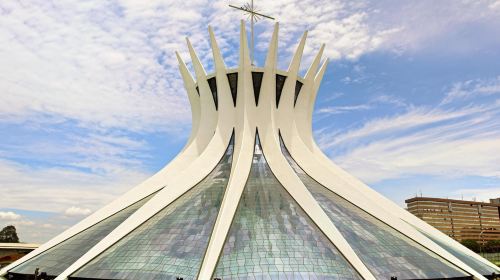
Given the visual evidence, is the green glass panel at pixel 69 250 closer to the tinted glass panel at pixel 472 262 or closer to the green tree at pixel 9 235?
the tinted glass panel at pixel 472 262

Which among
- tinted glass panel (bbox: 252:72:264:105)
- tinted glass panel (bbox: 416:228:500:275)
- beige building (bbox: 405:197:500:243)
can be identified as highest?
beige building (bbox: 405:197:500:243)

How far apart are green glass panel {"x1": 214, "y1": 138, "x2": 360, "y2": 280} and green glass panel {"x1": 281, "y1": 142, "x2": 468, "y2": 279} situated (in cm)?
133

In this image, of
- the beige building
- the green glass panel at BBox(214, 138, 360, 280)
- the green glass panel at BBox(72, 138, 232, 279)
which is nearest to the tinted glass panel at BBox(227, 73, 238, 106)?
the green glass panel at BBox(72, 138, 232, 279)

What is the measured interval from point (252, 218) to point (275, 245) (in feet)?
6.96

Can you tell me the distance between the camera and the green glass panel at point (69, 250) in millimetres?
16672

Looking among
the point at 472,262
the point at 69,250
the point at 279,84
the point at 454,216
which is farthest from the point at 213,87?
the point at 454,216

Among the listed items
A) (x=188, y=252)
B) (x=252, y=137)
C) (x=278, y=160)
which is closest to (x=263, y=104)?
(x=252, y=137)

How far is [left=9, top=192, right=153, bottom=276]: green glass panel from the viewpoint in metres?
16.7

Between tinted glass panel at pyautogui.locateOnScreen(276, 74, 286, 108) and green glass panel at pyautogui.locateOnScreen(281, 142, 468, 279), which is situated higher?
tinted glass panel at pyautogui.locateOnScreen(276, 74, 286, 108)

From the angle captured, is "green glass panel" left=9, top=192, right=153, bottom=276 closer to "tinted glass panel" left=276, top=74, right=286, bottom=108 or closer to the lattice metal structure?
the lattice metal structure

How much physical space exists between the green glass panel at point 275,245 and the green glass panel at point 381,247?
4.35 feet

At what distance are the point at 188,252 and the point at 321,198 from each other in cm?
780

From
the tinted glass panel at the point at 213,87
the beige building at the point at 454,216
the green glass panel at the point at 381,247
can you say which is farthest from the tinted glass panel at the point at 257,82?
the beige building at the point at 454,216

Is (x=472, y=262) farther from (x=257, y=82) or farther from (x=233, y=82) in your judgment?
(x=233, y=82)
